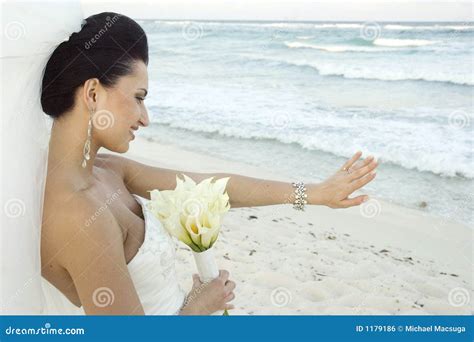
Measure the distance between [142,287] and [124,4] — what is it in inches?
921

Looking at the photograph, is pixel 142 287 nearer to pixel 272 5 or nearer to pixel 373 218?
pixel 373 218

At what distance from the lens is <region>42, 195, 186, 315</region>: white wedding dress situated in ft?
7.27

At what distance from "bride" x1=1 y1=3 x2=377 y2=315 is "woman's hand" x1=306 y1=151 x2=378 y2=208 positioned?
0.03m

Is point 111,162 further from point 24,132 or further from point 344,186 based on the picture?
point 344,186

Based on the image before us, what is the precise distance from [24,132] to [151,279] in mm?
701

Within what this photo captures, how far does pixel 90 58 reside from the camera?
2.01 metres

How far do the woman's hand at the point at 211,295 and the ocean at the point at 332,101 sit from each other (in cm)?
469

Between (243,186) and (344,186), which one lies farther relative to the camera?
(243,186)

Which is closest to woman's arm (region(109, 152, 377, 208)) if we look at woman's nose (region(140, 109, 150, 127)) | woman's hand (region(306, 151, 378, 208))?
woman's hand (region(306, 151, 378, 208))

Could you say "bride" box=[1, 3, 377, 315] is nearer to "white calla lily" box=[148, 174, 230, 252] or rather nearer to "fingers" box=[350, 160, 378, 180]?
"fingers" box=[350, 160, 378, 180]

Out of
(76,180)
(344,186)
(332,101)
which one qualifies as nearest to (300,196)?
(344,186)

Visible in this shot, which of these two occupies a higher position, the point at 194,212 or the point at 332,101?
the point at 332,101

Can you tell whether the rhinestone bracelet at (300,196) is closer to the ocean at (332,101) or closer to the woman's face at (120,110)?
the woman's face at (120,110)

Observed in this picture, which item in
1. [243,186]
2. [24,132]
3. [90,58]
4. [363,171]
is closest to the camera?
[90,58]
